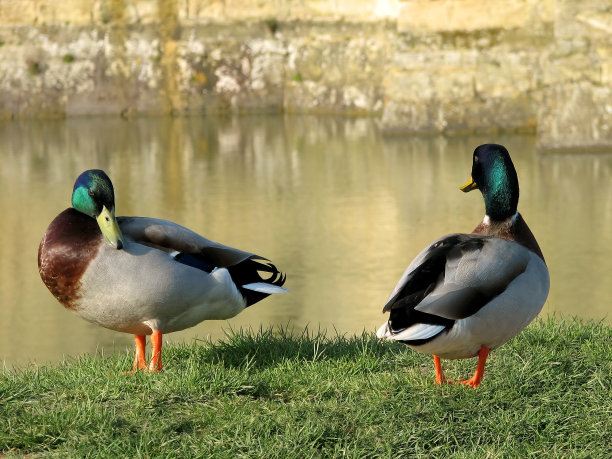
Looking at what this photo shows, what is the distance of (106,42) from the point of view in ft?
61.3

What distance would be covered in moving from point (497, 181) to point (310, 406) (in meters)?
1.15

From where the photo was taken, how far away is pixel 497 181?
4.17 meters

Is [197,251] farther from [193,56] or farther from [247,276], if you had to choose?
[193,56]

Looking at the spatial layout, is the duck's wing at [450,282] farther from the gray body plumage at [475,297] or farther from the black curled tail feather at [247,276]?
→ the black curled tail feather at [247,276]

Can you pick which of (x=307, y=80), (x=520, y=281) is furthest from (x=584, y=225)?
(x=307, y=80)

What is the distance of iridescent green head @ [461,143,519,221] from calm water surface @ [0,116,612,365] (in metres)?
1.20

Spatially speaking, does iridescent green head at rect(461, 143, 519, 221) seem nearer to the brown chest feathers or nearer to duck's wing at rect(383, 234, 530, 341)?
duck's wing at rect(383, 234, 530, 341)

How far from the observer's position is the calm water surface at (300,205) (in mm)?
6344

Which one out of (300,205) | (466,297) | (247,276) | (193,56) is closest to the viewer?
(466,297)

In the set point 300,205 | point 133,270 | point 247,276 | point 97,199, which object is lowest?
point 300,205

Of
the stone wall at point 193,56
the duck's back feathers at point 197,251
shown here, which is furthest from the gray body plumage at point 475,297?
the stone wall at point 193,56

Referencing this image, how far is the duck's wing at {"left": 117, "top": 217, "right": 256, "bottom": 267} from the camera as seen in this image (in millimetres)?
4145

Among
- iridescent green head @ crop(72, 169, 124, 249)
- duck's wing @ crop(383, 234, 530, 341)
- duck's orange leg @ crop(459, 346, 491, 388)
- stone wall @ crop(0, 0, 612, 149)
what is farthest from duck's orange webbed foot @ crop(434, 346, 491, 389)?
stone wall @ crop(0, 0, 612, 149)

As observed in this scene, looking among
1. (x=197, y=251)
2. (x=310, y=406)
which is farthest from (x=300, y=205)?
(x=310, y=406)
